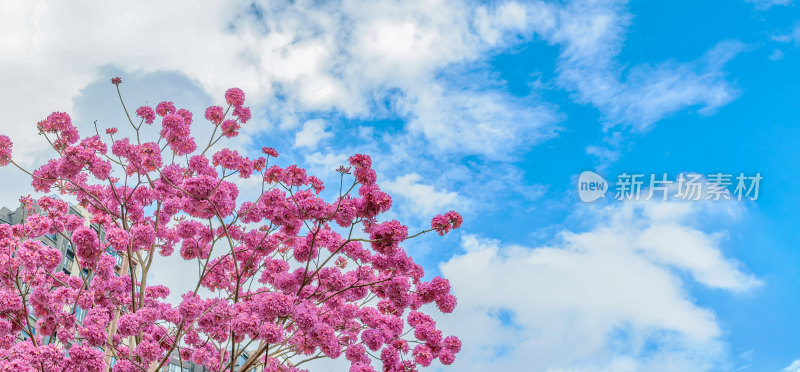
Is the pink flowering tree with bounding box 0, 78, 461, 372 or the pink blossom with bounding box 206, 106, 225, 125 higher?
the pink blossom with bounding box 206, 106, 225, 125

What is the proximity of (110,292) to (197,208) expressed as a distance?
185 cm

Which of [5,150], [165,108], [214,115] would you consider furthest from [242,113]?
[5,150]

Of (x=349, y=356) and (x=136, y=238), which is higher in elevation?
(x=136, y=238)

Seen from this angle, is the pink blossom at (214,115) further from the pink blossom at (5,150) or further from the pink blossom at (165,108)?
the pink blossom at (5,150)

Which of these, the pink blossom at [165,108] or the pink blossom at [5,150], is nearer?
the pink blossom at [5,150]

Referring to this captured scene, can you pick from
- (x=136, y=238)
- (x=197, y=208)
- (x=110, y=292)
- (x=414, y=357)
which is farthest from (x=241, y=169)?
(x=414, y=357)

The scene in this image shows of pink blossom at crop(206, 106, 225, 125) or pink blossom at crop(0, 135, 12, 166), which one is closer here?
pink blossom at crop(0, 135, 12, 166)

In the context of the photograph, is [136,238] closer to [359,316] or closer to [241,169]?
[241,169]

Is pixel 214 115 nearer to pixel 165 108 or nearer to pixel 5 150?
pixel 165 108

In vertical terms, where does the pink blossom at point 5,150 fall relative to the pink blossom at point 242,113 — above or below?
Result: below

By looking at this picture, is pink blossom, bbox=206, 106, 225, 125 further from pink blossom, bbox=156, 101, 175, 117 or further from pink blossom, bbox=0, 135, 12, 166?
pink blossom, bbox=0, 135, 12, 166

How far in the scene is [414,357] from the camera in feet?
31.6

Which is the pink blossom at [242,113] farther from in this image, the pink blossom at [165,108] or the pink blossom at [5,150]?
the pink blossom at [5,150]

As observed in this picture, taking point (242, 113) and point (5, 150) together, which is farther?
point (242, 113)
